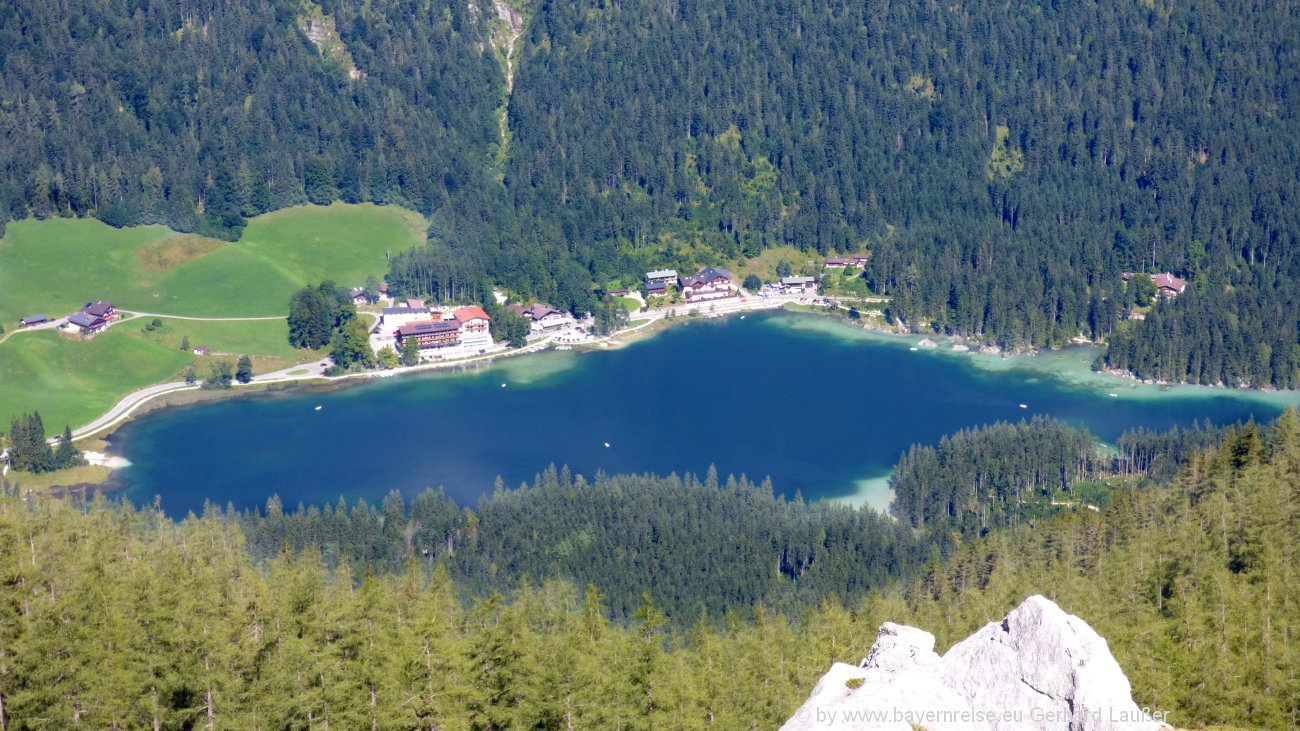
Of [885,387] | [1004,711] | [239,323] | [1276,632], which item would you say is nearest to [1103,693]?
[1004,711]

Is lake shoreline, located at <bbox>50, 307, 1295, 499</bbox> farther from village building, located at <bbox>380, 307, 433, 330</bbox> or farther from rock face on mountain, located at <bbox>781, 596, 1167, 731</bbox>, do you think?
rock face on mountain, located at <bbox>781, 596, 1167, 731</bbox>

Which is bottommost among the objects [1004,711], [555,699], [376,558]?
[376,558]

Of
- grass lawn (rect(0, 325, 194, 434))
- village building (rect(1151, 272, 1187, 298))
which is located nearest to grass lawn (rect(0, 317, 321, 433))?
grass lawn (rect(0, 325, 194, 434))

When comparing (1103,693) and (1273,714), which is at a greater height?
(1103,693)

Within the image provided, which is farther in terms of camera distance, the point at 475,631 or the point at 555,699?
the point at 475,631

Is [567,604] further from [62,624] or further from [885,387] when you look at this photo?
[885,387]

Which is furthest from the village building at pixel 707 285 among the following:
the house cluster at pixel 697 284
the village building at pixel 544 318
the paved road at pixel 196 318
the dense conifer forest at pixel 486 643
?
the dense conifer forest at pixel 486 643
